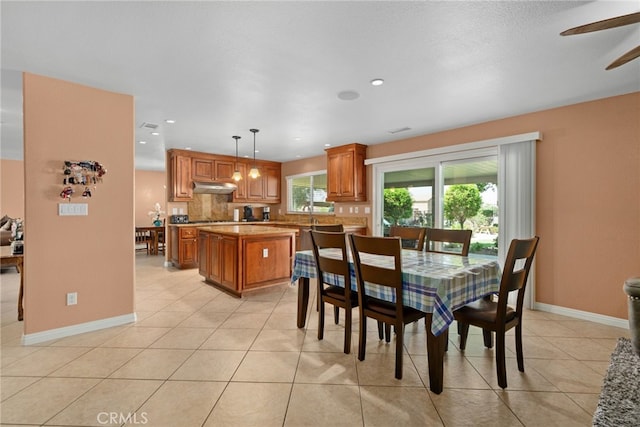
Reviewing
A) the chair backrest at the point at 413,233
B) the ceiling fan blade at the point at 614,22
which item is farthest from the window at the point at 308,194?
the ceiling fan blade at the point at 614,22

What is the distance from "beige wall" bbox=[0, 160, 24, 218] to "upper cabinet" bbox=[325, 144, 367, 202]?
8.44 meters

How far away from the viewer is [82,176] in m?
2.76

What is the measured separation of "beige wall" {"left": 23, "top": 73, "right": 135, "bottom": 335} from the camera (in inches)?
102

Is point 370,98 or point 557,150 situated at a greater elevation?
point 370,98

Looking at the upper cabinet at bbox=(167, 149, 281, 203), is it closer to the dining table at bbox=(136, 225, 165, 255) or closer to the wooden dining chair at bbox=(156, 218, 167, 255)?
the dining table at bbox=(136, 225, 165, 255)

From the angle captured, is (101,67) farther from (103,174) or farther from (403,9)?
(403,9)

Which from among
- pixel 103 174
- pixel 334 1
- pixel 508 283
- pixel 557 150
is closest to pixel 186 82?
pixel 103 174

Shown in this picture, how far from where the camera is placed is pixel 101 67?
8.13ft

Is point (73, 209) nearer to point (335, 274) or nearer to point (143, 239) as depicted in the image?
point (335, 274)

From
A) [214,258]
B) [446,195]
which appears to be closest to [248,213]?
[214,258]

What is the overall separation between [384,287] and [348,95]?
202 cm

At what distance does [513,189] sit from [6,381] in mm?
5048

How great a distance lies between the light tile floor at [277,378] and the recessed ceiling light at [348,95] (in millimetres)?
2383

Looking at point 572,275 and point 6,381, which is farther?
point 572,275
